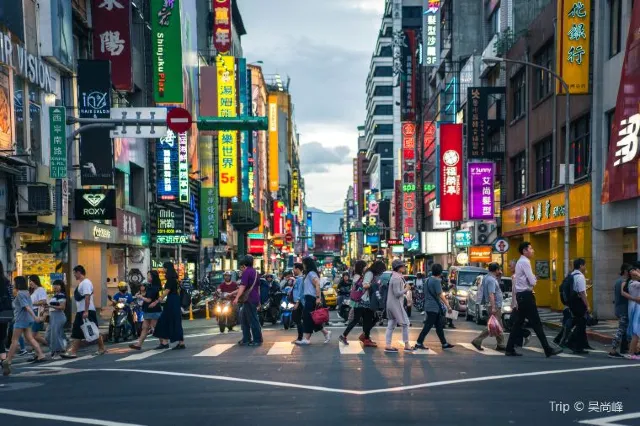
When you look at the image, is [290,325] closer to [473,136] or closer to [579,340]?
[579,340]

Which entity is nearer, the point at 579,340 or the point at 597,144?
the point at 579,340

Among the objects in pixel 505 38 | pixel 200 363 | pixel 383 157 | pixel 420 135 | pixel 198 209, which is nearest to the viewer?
pixel 200 363

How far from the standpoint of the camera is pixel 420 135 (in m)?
92.0

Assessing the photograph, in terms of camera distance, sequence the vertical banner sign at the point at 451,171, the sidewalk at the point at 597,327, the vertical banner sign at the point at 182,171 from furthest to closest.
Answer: the vertical banner sign at the point at 451,171 < the vertical banner sign at the point at 182,171 < the sidewalk at the point at 597,327

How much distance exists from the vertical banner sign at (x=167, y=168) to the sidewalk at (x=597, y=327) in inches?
894

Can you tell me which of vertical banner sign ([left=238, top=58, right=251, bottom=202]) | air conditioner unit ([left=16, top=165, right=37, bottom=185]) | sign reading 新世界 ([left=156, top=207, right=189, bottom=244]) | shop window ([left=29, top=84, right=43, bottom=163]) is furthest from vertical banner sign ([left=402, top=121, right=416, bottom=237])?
air conditioner unit ([left=16, top=165, right=37, bottom=185])

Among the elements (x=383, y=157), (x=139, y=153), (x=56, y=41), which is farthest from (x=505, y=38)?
(x=383, y=157)

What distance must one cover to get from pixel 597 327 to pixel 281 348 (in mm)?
10947

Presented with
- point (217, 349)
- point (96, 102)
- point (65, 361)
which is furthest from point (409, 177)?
point (65, 361)

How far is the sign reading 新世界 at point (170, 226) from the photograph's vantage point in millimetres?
48219

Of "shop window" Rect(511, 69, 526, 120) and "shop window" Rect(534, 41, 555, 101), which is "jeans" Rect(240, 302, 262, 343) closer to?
"shop window" Rect(534, 41, 555, 101)

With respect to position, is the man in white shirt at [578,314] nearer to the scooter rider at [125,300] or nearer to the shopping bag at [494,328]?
the shopping bag at [494,328]

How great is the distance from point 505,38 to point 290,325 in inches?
966

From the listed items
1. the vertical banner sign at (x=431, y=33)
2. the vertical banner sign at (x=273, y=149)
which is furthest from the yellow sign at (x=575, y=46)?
the vertical banner sign at (x=273, y=149)
